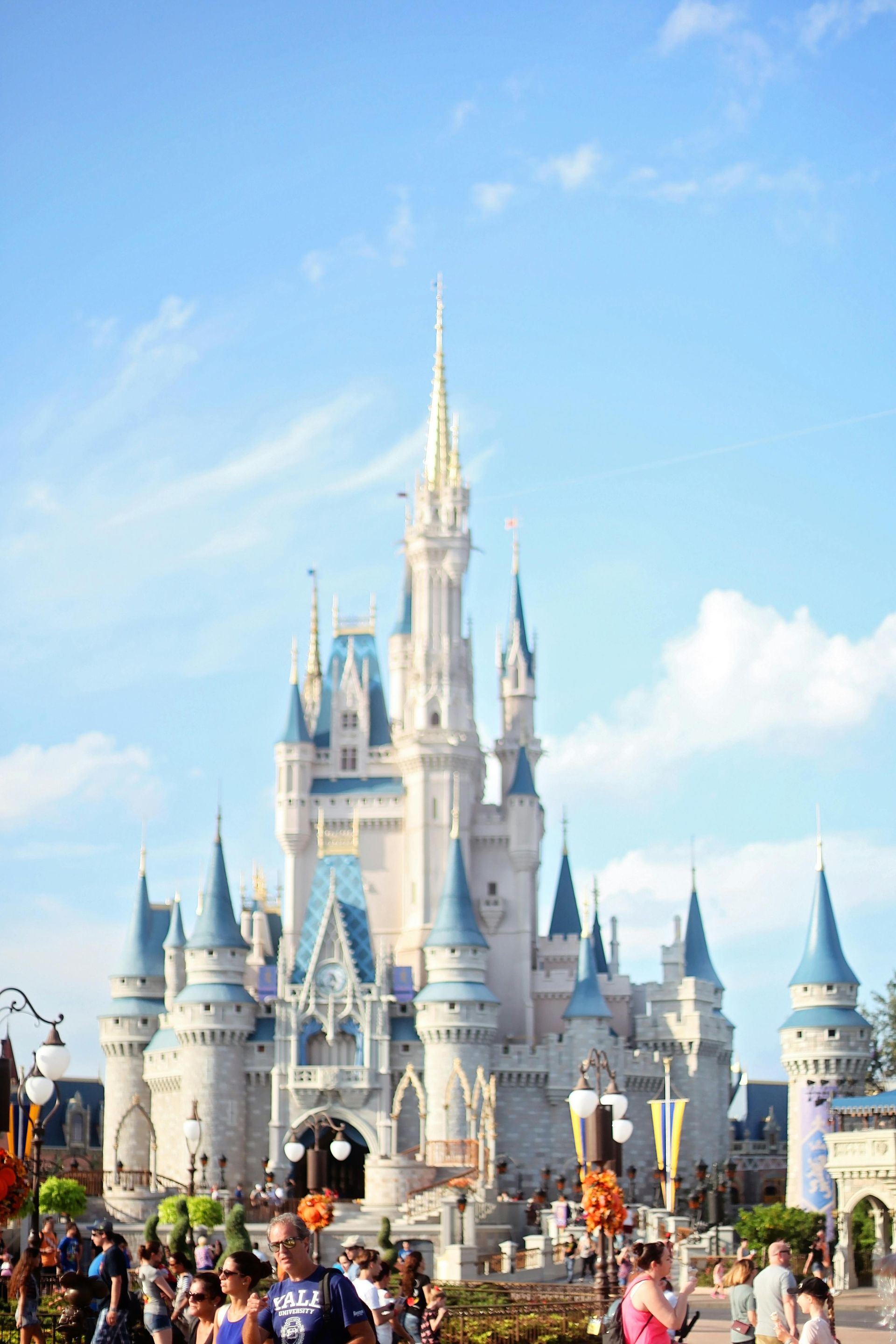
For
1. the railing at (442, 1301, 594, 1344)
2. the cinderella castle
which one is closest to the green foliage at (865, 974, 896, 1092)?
the cinderella castle

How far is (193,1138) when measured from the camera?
1796 inches

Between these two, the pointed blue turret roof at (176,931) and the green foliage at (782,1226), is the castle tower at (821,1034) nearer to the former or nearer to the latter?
the green foliage at (782,1226)

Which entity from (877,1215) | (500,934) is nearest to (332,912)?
(500,934)

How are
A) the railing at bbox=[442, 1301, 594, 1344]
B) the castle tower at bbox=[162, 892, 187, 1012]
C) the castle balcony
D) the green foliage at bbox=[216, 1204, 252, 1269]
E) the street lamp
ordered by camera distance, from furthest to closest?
the castle tower at bbox=[162, 892, 187, 1012], the castle balcony, the street lamp, the green foliage at bbox=[216, 1204, 252, 1269], the railing at bbox=[442, 1301, 594, 1344]

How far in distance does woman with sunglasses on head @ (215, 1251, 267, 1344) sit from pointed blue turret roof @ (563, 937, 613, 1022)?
52.0m

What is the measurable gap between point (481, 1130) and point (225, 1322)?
49433 mm

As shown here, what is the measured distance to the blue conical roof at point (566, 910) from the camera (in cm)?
6800

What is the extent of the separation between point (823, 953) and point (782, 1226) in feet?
38.6

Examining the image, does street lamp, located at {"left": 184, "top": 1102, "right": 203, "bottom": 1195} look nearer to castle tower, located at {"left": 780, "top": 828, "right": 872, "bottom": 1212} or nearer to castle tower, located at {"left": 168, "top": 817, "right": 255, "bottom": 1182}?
castle tower, located at {"left": 168, "top": 817, "right": 255, "bottom": 1182}

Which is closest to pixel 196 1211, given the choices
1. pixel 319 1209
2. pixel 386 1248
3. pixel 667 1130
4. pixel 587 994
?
pixel 667 1130

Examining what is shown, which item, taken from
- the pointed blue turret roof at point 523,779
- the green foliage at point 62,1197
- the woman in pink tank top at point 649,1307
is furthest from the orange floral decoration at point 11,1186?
the pointed blue turret roof at point 523,779

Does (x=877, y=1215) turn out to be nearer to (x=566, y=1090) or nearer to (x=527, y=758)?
(x=566, y=1090)

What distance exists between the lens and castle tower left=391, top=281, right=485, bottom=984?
66188mm

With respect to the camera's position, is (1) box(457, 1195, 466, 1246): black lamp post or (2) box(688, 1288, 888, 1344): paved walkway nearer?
(2) box(688, 1288, 888, 1344): paved walkway
